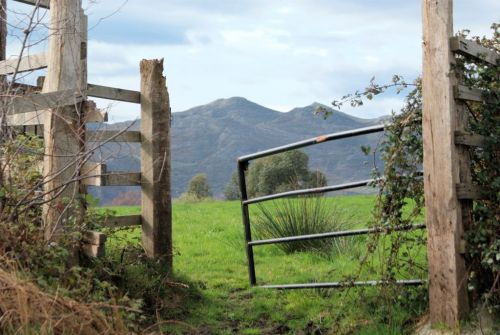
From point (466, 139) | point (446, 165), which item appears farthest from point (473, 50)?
point (446, 165)

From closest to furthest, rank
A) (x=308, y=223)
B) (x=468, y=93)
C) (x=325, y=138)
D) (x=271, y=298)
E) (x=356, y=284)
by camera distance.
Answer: (x=468, y=93) < (x=356, y=284) < (x=325, y=138) < (x=271, y=298) < (x=308, y=223)

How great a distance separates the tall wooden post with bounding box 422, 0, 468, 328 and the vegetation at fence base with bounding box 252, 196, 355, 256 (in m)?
3.18

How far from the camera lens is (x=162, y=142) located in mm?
6562

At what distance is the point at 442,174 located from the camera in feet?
15.7

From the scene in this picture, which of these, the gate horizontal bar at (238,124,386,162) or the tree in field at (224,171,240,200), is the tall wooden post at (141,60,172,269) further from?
the tree in field at (224,171,240,200)

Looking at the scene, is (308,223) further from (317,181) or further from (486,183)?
(486,183)

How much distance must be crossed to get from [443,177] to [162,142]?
2848mm

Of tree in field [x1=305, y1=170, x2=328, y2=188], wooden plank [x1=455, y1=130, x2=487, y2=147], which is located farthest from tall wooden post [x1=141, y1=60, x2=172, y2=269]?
wooden plank [x1=455, y1=130, x2=487, y2=147]

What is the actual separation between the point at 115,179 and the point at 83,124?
2.07 feet

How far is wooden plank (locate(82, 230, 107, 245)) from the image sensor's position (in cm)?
574

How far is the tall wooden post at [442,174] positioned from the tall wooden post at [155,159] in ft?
8.78

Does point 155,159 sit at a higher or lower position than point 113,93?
lower

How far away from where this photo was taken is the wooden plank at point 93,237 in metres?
5.74

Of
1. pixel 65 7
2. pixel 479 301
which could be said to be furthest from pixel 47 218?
pixel 479 301
